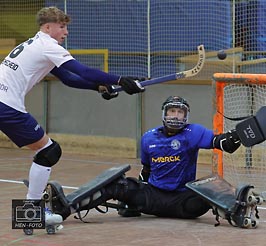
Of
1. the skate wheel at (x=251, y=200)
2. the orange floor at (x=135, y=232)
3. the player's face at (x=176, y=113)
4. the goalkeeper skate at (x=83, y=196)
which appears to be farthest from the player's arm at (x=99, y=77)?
the skate wheel at (x=251, y=200)

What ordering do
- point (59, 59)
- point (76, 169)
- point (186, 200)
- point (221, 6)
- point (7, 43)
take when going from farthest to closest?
point (7, 43) → point (221, 6) → point (76, 169) → point (186, 200) → point (59, 59)

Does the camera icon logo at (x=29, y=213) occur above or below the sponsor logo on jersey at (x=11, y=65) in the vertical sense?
below

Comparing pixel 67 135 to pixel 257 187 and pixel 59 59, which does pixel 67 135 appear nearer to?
pixel 257 187

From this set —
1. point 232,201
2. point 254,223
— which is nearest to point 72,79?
point 232,201

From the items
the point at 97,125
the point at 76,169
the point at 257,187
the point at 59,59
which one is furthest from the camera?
the point at 97,125

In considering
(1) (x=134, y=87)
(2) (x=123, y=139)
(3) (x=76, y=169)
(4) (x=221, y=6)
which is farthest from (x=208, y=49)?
(1) (x=134, y=87)

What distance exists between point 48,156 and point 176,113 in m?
1.33

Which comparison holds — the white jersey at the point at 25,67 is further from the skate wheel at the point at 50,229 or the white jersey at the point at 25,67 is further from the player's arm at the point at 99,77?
the skate wheel at the point at 50,229

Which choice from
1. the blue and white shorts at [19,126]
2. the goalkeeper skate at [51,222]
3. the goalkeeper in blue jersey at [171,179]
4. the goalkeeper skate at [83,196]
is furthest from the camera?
the goalkeeper in blue jersey at [171,179]

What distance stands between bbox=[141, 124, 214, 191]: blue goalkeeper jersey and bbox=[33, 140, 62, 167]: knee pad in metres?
1.14

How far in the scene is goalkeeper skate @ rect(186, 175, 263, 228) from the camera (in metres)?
7.16

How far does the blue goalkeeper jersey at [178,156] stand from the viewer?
25.1 ft

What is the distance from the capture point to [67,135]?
13.5m

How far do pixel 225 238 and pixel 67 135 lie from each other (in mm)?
6905
